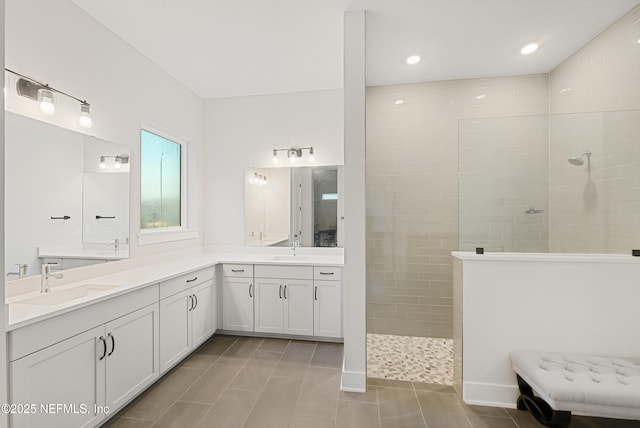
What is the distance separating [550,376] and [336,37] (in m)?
2.89

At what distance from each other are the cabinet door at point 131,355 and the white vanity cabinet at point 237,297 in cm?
99

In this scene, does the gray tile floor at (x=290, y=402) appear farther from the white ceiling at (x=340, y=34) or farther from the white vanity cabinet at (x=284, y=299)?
the white ceiling at (x=340, y=34)

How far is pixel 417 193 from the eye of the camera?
3381 mm

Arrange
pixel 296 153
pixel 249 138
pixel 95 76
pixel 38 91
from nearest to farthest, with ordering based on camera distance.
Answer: pixel 38 91 → pixel 95 76 → pixel 296 153 → pixel 249 138

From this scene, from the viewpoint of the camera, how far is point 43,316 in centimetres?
150

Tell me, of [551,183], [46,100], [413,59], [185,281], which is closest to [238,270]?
[185,281]

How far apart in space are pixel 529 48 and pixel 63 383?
4178 mm

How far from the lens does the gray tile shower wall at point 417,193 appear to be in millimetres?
3297

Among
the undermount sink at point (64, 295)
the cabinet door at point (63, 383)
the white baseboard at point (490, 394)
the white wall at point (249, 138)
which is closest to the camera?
the cabinet door at point (63, 383)

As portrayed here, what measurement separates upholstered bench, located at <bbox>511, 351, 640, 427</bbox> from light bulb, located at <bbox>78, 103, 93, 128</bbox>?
140 inches

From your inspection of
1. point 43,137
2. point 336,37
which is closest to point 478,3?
point 336,37

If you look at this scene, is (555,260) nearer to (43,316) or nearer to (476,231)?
(476,231)

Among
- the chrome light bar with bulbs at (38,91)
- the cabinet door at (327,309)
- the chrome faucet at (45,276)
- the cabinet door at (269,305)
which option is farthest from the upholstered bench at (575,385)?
the chrome light bar with bulbs at (38,91)

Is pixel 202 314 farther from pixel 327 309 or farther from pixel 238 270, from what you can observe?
pixel 327 309
